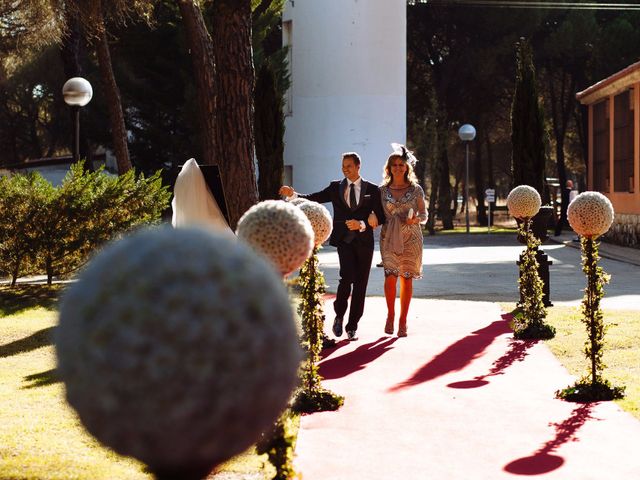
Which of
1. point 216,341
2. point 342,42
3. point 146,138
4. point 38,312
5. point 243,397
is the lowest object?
point 38,312

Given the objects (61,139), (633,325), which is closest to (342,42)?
(61,139)

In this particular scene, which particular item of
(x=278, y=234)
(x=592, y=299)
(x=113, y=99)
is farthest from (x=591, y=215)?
(x=113, y=99)

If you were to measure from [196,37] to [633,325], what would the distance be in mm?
10721

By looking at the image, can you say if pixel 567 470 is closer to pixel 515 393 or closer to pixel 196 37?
pixel 515 393

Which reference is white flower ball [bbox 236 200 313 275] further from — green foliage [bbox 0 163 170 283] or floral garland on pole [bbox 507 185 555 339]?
green foliage [bbox 0 163 170 283]

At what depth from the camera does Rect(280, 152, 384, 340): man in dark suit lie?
371 inches

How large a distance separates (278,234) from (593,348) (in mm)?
4061

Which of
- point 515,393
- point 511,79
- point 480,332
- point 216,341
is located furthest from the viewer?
point 511,79

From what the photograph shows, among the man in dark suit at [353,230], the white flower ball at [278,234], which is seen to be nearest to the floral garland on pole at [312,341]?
the man in dark suit at [353,230]

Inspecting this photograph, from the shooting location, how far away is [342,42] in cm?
3262

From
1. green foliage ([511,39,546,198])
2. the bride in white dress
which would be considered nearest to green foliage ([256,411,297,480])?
the bride in white dress

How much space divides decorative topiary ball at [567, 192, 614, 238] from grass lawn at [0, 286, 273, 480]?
3.08m

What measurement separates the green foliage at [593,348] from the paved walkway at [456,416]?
15 centimetres

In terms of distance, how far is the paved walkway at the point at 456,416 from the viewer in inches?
198
